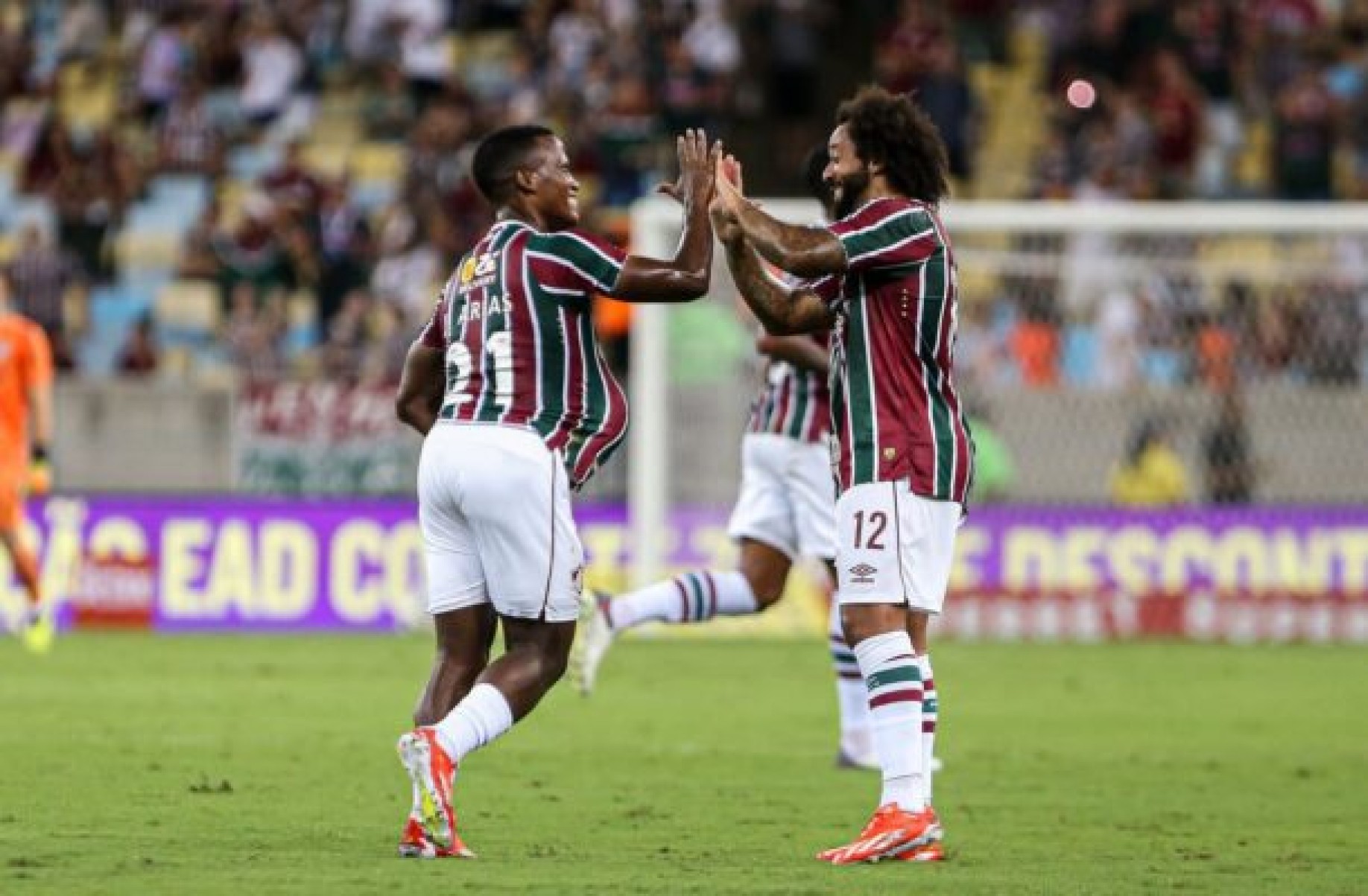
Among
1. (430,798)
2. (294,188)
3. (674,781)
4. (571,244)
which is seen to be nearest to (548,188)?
(571,244)

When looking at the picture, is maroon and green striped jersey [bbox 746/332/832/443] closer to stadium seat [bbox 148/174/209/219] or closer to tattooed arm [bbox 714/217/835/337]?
tattooed arm [bbox 714/217/835/337]

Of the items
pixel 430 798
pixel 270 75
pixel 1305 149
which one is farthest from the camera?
pixel 270 75

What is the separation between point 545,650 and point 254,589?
41.7ft

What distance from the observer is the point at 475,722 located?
8.24 metres

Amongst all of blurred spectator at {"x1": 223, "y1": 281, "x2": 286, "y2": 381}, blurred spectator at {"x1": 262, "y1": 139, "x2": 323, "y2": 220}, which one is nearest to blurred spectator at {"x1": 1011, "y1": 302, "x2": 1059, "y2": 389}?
blurred spectator at {"x1": 223, "y1": 281, "x2": 286, "y2": 381}

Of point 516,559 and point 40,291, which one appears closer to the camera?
point 516,559

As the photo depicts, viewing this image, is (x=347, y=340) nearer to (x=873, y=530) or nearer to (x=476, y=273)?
(x=476, y=273)

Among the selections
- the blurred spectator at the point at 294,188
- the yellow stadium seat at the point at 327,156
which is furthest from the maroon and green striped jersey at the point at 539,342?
the yellow stadium seat at the point at 327,156

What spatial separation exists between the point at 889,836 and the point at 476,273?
2096 mm

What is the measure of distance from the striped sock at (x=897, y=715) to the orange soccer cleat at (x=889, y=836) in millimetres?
36

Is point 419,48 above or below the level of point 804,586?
above

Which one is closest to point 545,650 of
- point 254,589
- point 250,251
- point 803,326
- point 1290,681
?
point 803,326

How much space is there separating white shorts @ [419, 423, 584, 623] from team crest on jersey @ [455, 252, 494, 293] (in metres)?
0.43

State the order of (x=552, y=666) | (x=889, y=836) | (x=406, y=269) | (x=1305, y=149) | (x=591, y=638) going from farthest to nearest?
(x=1305, y=149) < (x=406, y=269) < (x=591, y=638) < (x=552, y=666) < (x=889, y=836)
